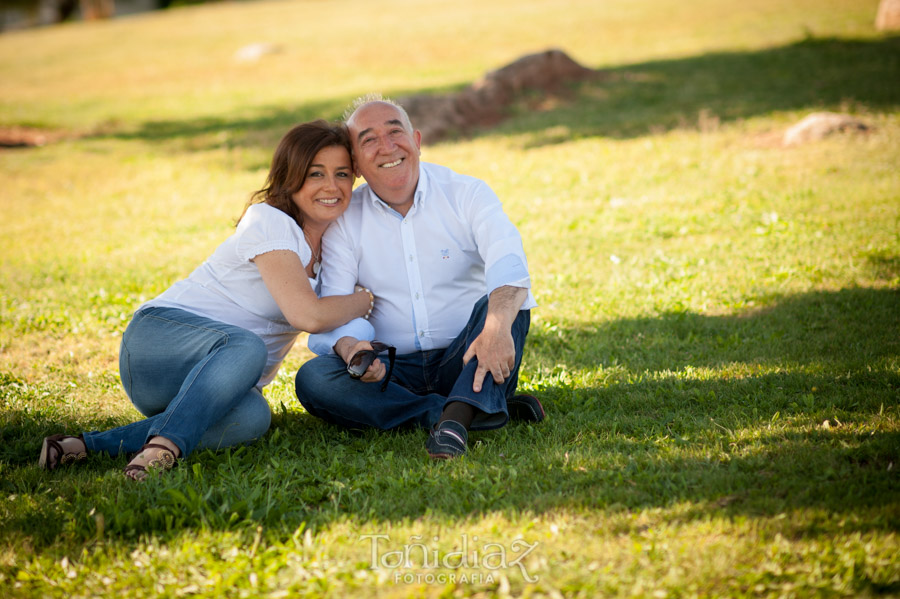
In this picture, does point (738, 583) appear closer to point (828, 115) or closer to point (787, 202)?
point (787, 202)

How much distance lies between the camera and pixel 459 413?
12.2ft

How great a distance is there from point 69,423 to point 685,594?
373 cm

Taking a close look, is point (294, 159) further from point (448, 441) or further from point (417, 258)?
point (448, 441)

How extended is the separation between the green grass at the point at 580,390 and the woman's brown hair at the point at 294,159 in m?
1.34

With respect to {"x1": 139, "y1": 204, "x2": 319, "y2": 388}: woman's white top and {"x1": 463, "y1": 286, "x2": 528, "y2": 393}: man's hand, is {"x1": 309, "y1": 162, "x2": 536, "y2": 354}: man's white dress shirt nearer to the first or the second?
{"x1": 139, "y1": 204, "x2": 319, "y2": 388}: woman's white top

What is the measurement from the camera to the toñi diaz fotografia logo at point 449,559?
2734 millimetres

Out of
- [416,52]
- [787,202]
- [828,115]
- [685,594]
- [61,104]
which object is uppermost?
[416,52]

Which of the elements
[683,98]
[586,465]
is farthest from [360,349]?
[683,98]

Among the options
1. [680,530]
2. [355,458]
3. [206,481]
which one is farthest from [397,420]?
[680,530]

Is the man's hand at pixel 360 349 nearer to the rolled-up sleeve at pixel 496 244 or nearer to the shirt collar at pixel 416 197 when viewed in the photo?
the rolled-up sleeve at pixel 496 244

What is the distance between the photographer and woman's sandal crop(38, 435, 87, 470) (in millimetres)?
3721

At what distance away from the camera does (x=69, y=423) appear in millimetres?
4406

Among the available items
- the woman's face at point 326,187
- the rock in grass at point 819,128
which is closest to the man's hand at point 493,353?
the woman's face at point 326,187

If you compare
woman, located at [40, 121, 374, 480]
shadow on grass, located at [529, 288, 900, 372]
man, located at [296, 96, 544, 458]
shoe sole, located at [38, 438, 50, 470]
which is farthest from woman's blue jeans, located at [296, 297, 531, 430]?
shoe sole, located at [38, 438, 50, 470]
